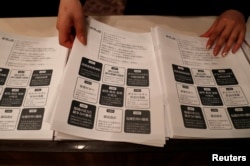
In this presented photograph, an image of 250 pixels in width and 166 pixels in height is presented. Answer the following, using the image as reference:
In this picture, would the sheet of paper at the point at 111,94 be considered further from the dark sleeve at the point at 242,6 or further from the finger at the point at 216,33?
the dark sleeve at the point at 242,6

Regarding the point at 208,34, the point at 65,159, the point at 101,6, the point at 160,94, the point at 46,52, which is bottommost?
the point at 65,159

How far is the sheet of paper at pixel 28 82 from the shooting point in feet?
1.33

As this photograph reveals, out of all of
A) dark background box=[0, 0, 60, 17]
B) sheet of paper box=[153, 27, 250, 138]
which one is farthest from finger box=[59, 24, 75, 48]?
dark background box=[0, 0, 60, 17]

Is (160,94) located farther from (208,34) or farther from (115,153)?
(208,34)

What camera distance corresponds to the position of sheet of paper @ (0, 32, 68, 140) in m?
0.41

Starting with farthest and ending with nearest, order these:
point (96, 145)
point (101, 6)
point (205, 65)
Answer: point (101, 6) < point (205, 65) < point (96, 145)

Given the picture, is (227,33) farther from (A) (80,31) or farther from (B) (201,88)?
(A) (80,31)

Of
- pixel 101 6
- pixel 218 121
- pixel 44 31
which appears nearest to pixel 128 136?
pixel 218 121

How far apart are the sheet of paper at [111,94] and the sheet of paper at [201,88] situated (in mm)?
28

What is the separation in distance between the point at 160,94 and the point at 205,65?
149 millimetres

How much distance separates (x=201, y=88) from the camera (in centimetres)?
47

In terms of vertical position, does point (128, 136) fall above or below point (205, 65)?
below

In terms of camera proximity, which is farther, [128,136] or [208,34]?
[208,34]

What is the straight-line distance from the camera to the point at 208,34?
24.0 inches
